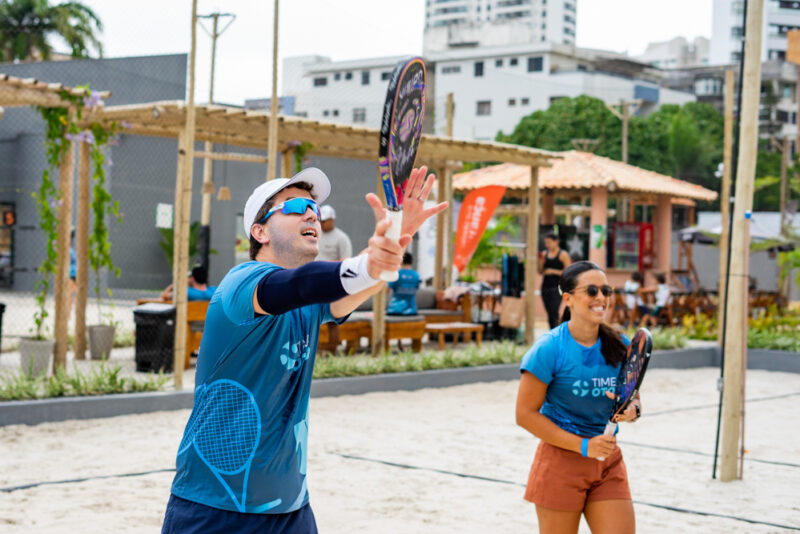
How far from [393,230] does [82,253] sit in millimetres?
10703

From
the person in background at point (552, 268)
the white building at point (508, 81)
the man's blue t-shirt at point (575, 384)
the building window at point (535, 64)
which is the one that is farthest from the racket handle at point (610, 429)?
the building window at point (535, 64)

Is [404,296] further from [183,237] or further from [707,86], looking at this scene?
[707,86]

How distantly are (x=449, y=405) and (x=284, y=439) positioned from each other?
24.6ft

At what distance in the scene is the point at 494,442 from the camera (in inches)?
309

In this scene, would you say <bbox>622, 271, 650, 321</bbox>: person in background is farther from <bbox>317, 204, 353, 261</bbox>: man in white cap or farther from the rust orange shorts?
the rust orange shorts

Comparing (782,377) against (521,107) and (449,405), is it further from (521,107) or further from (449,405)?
(521,107)

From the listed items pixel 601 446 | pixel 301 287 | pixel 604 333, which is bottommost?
pixel 601 446

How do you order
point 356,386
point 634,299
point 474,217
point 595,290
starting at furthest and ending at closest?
1. point 634,299
2. point 474,217
3. point 356,386
4. point 595,290

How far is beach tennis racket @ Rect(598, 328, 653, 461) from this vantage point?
3195 mm

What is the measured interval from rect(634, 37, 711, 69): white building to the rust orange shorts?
132117 mm

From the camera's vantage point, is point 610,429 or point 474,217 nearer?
point 610,429

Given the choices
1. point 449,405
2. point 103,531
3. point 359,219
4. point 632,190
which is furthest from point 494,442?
point 359,219

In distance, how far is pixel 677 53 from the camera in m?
130

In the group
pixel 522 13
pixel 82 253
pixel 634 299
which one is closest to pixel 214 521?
pixel 82 253
